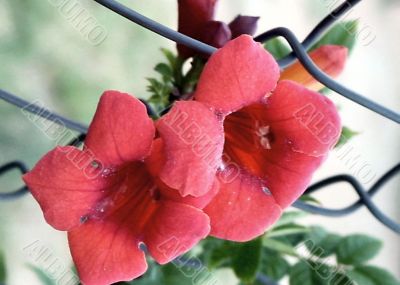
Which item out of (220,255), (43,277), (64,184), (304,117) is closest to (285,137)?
(304,117)

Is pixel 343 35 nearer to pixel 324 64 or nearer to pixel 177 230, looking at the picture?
pixel 324 64

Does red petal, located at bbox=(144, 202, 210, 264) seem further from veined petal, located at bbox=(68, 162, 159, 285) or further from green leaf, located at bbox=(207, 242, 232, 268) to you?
green leaf, located at bbox=(207, 242, 232, 268)

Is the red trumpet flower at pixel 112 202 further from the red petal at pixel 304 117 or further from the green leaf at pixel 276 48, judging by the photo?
the green leaf at pixel 276 48

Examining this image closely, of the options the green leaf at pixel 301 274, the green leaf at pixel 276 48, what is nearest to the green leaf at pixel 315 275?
Result: the green leaf at pixel 301 274

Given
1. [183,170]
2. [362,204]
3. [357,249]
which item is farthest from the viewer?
[357,249]

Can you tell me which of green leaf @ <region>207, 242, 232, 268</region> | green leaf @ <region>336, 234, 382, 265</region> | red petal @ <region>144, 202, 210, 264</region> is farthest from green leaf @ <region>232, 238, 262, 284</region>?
red petal @ <region>144, 202, 210, 264</region>

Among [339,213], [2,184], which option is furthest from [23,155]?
[339,213]
